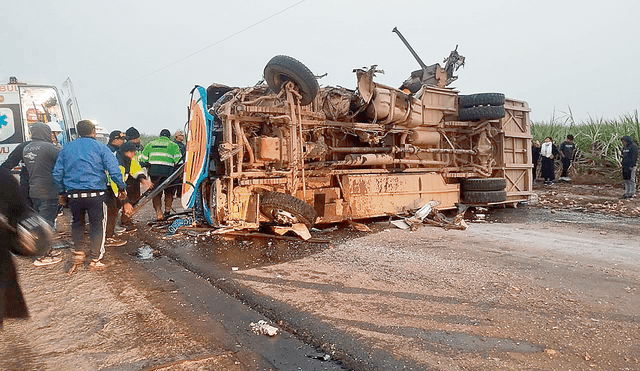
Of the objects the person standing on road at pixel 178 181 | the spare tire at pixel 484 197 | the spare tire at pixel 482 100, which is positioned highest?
the spare tire at pixel 482 100

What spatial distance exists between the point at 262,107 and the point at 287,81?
56cm

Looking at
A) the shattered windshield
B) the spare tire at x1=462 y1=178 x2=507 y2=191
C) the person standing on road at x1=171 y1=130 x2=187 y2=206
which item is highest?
the shattered windshield

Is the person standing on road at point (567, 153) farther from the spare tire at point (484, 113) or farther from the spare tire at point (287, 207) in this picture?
the spare tire at point (287, 207)

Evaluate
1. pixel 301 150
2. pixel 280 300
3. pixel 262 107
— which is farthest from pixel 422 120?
pixel 280 300

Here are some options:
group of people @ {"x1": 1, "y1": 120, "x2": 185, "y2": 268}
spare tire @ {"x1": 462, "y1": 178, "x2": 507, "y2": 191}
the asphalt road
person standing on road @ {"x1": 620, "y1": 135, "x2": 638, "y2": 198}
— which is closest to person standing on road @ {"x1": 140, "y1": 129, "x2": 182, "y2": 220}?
group of people @ {"x1": 1, "y1": 120, "x2": 185, "y2": 268}

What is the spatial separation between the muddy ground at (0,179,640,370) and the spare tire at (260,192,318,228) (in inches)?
16.1

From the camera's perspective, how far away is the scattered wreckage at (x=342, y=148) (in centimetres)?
573

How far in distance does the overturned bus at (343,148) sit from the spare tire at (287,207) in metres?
0.02

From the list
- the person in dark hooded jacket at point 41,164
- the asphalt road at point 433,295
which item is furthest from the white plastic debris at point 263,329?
the person in dark hooded jacket at point 41,164

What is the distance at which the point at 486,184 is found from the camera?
306 inches

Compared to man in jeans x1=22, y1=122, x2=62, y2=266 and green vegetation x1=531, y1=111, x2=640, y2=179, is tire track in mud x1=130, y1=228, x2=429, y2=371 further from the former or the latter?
green vegetation x1=531, y1=111, x2=640, y2=179

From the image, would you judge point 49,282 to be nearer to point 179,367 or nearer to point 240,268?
point 240,268

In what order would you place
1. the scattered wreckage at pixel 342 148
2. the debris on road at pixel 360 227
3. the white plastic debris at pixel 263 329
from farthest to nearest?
the debris on road at pixel 360 227 → the scattered wreckage at pixel 342 148 → the white plastic debris at pixel 263 329

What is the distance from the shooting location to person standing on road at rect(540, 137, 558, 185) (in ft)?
43.6
